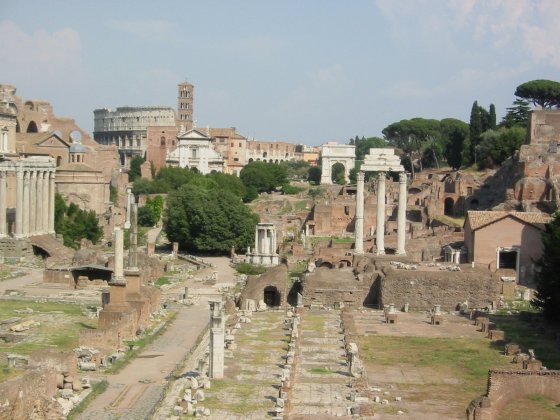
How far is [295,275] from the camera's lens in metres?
52.6

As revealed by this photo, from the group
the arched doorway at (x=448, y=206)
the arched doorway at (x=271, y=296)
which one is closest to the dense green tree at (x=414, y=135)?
the arched doorway at (x=448, y=206)

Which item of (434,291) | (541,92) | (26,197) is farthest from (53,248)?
(541,92)

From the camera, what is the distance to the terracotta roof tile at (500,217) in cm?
5266

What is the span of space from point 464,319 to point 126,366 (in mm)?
15262

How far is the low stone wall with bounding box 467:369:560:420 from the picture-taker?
22.9 m

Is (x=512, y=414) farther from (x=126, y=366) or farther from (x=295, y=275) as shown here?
(x=295, y=275)

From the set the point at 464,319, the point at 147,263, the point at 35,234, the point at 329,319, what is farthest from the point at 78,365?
the point at 35,234

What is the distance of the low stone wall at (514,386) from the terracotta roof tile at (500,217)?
29009 millimetres

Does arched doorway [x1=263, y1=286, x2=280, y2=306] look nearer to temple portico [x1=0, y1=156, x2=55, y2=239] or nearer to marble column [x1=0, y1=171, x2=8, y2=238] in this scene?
temple portico [x1=0, y1=156, x2=55, y2=239]

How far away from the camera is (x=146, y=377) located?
2839 cm

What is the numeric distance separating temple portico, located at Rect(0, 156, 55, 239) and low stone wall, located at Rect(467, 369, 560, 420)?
41966 mm

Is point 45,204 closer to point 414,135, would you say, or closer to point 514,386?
point 514,386

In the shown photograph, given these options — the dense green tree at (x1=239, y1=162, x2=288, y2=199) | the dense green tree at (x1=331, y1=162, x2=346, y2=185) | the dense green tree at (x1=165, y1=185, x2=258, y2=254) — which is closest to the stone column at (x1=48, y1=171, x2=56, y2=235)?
the dense green tree at (x1=165, y1=185, x2=258, y2=254)

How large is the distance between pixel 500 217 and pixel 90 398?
106ft
